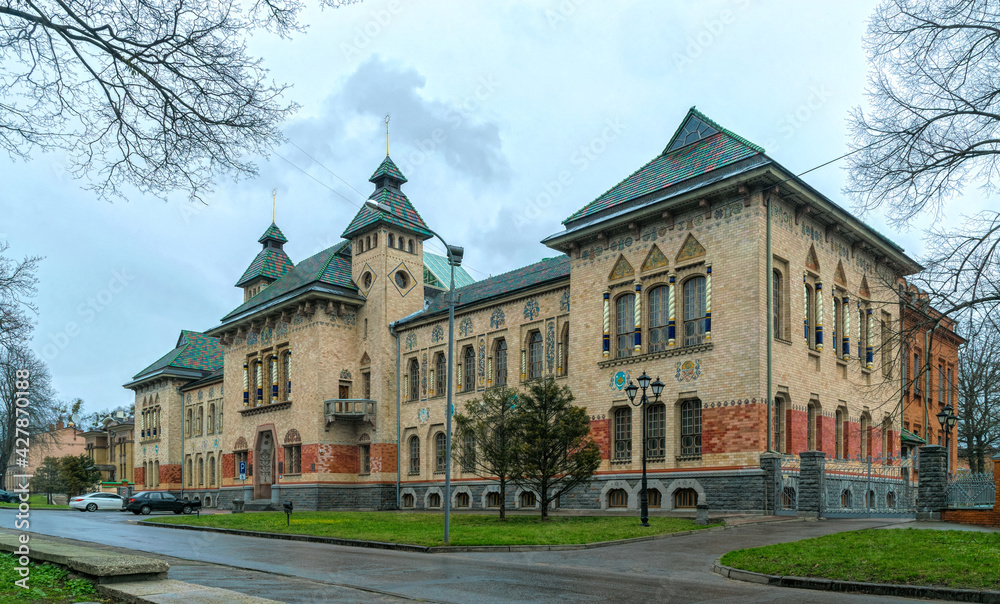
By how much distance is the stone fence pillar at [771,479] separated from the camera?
25.6m

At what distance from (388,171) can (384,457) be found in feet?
55.7

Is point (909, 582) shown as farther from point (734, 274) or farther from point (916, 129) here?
point (734, 274)

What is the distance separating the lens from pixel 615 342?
31984 mm

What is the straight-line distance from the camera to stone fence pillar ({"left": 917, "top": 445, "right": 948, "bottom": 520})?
71.9 feet

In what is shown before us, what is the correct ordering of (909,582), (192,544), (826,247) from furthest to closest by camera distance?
(826,247) < (192,544) < (909,582)

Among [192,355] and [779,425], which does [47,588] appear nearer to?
[779,425]

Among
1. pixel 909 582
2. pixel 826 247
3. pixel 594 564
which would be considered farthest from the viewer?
pixel 826 247

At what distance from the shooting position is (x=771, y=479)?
2572 centimetres

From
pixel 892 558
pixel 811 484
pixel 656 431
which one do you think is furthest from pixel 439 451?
pixel 892 558

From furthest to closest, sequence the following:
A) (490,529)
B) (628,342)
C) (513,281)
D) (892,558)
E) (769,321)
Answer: (513,281), (628,342), (769,321), (490,529), (892,558)

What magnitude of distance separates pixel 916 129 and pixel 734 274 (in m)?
11.9

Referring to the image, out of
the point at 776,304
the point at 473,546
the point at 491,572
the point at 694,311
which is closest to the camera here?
the point at 491,572

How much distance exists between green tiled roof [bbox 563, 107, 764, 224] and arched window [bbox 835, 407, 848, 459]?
35.4ft

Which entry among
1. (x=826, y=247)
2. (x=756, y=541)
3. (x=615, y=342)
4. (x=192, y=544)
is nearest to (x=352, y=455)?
(x=615, y=342)
